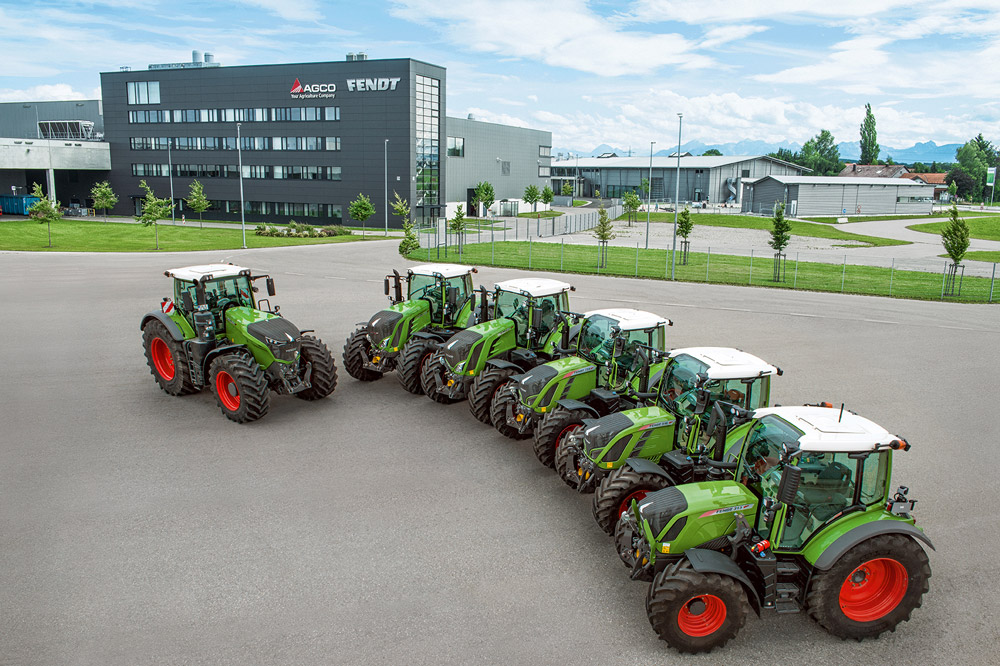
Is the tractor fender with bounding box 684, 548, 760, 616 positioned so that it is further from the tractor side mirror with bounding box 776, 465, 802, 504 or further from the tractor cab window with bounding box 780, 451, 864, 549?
the tractor side mirror with bounding box 776, 465, 802, 504

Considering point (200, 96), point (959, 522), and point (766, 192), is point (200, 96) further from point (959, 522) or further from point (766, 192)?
point (959, 522)

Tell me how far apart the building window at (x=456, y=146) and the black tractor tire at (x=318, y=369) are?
6538cm

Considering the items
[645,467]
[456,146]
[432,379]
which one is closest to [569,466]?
[645,467]

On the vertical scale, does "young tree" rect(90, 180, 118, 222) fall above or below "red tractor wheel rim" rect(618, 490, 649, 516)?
above

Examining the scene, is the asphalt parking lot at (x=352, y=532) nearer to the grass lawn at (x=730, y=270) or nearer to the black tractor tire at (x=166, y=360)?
the black tractor tire at (x=166, y=360)

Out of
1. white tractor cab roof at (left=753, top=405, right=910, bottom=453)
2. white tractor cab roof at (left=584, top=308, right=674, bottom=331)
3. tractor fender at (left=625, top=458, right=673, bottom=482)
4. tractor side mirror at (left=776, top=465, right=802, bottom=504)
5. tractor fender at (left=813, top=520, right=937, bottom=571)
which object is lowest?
tractor fender at (left=813, top=520, right=937, bottom=571)

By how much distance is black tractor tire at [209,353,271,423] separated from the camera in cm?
1241

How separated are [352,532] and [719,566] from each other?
470 cm

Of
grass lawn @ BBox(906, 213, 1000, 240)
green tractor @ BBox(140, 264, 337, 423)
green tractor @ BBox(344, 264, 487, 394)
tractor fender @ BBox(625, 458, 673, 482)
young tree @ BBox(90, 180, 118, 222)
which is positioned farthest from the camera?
young tree @ BBox(90, 180, 118, 222)

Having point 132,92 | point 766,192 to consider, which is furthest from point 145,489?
point 766,192

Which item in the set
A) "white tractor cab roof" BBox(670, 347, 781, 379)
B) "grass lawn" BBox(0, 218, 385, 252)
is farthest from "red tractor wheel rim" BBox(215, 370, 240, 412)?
"grass lawn" BBox(0, 218, 385, 252)

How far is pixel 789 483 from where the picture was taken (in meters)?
6.47

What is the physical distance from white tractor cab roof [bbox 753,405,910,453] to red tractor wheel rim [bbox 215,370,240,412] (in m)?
9.66

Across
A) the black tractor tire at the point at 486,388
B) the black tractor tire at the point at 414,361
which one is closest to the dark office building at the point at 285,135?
the black tractor tire at the point at 414,361
